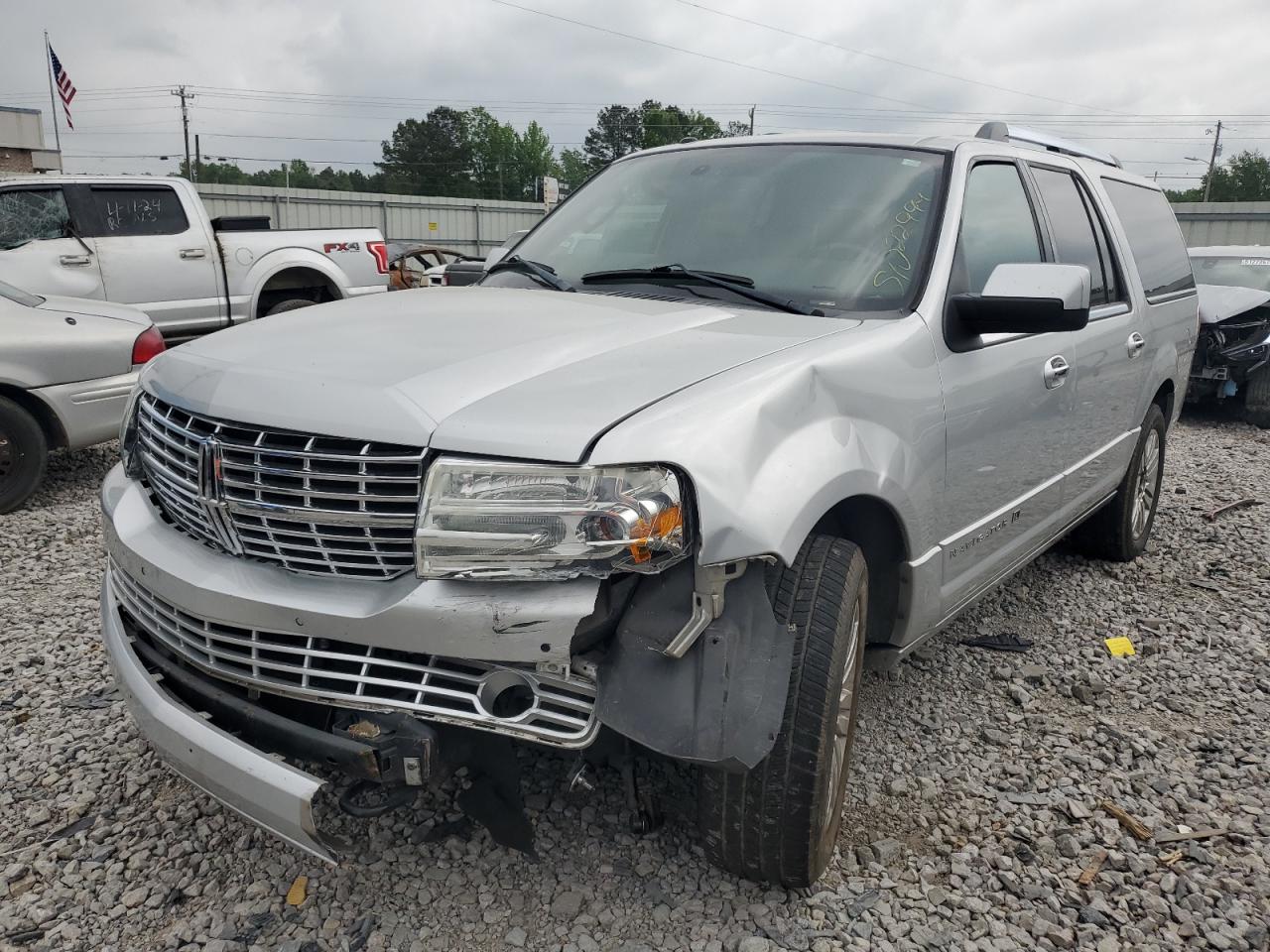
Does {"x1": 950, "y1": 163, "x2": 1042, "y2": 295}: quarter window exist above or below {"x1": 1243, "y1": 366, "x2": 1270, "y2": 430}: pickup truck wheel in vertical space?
above

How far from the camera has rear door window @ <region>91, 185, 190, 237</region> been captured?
8.52 m

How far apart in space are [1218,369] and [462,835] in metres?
9.02

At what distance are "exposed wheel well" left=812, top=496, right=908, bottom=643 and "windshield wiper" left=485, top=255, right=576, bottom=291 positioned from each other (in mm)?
1197

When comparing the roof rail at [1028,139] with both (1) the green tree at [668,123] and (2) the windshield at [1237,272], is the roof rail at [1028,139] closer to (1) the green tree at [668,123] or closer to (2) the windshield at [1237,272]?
(2) the windshield at [1237,272]

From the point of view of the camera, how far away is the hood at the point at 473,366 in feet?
6.28

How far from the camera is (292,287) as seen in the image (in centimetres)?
958

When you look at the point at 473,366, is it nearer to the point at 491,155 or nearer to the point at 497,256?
the point at 497,256

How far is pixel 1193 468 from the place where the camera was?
7352mm

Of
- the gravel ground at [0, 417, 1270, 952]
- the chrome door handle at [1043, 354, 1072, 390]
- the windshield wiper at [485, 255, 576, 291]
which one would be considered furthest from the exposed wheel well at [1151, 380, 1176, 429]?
the windshield wiper at [485, 255, 576, 291]

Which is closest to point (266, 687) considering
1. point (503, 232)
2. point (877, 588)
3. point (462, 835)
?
point (462, 835)

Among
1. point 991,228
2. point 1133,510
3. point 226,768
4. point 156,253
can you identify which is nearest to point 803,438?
→ point 226,768

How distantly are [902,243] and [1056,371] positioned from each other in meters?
0.80

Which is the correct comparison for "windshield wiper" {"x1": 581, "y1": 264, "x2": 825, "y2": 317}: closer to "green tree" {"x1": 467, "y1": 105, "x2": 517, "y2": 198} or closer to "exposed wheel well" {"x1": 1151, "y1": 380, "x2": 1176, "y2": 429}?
"exposed wheel well" {"x1": 1151, "y1": 380, "x2": 1176, "y2": 429}

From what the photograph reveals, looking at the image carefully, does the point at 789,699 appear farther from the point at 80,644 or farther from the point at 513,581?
the point at 80,644
